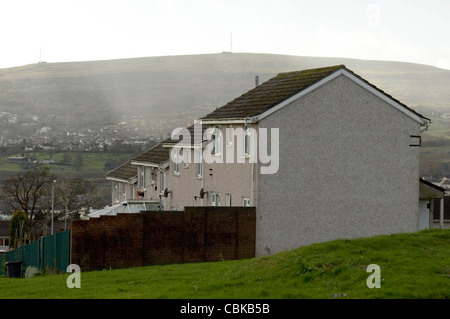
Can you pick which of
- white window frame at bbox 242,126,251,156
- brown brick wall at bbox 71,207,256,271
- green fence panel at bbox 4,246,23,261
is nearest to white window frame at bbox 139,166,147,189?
green fence panel at bbox 4,246,23,261

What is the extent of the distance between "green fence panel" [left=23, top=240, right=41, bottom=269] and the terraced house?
318 inches

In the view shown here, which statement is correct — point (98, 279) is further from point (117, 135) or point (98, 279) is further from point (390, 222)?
point (117, 135)

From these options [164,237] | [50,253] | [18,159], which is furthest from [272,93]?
[18,159]

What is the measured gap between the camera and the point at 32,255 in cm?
3388

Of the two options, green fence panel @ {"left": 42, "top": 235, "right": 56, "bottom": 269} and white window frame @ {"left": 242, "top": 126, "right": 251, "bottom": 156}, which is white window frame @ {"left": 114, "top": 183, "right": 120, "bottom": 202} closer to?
white window frame @ {"left": 242, "top": 126, "right": 251, "bottom": 156}

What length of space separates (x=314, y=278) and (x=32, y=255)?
1952 cm

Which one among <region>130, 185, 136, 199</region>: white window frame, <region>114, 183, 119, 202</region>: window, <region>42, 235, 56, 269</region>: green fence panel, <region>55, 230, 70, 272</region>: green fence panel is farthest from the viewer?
<region>114, 183, 119, 202</region>: window

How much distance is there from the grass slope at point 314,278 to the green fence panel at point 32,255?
10094 millimetres

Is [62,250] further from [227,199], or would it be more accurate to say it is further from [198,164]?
[198,164]

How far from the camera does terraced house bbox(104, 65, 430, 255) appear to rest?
106ft

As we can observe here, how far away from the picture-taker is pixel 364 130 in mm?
33844

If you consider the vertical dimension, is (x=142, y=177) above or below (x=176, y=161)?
below

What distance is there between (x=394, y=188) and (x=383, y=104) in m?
3.43
